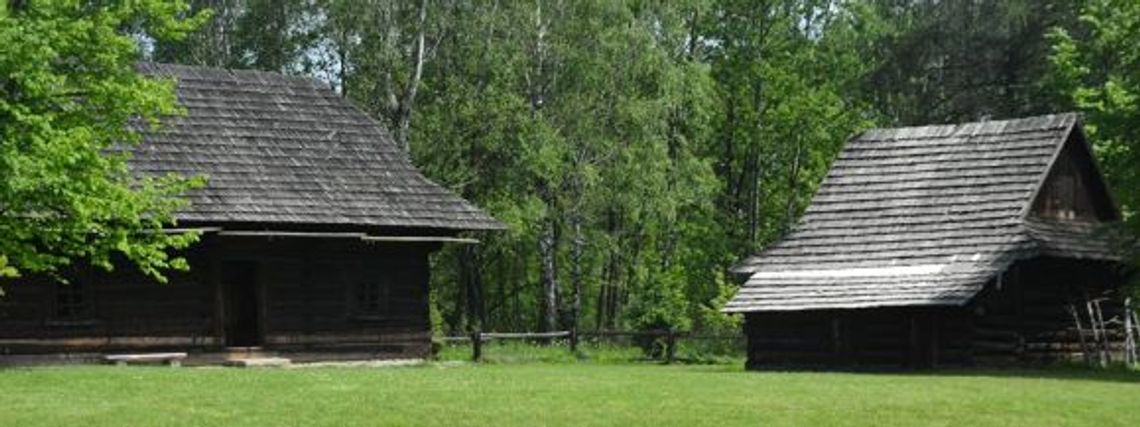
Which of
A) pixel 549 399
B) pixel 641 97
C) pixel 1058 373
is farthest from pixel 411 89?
→ pixel 549 399

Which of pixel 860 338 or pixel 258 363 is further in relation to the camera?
pixel 258 363

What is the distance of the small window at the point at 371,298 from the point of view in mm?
42406

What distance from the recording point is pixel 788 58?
202ft

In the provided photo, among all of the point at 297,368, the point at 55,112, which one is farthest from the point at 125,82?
the point at 297,368

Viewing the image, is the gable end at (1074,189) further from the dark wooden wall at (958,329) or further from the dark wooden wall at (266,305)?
the dark wooden wall at (266,305)

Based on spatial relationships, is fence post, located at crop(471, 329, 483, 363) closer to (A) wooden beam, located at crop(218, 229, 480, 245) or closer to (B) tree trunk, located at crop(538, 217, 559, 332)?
(A) wooden beam, located at crop(218, 229, 480, 245)

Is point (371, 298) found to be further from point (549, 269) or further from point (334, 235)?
point (549, 269)

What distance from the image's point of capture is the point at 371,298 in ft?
140

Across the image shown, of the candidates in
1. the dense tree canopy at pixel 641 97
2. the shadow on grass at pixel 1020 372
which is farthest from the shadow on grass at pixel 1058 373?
the dense tree canopy at pixel 641 97

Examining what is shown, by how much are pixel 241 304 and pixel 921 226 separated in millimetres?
13698

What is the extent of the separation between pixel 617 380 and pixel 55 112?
972 cm

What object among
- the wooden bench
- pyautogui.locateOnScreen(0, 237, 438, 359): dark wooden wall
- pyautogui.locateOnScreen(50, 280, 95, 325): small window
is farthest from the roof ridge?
pyautogui.locateOnScreen(50, 280, 95, 325): small window

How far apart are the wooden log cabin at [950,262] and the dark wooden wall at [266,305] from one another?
7.40 metres

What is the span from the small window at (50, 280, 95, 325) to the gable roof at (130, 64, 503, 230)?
2471 mm
